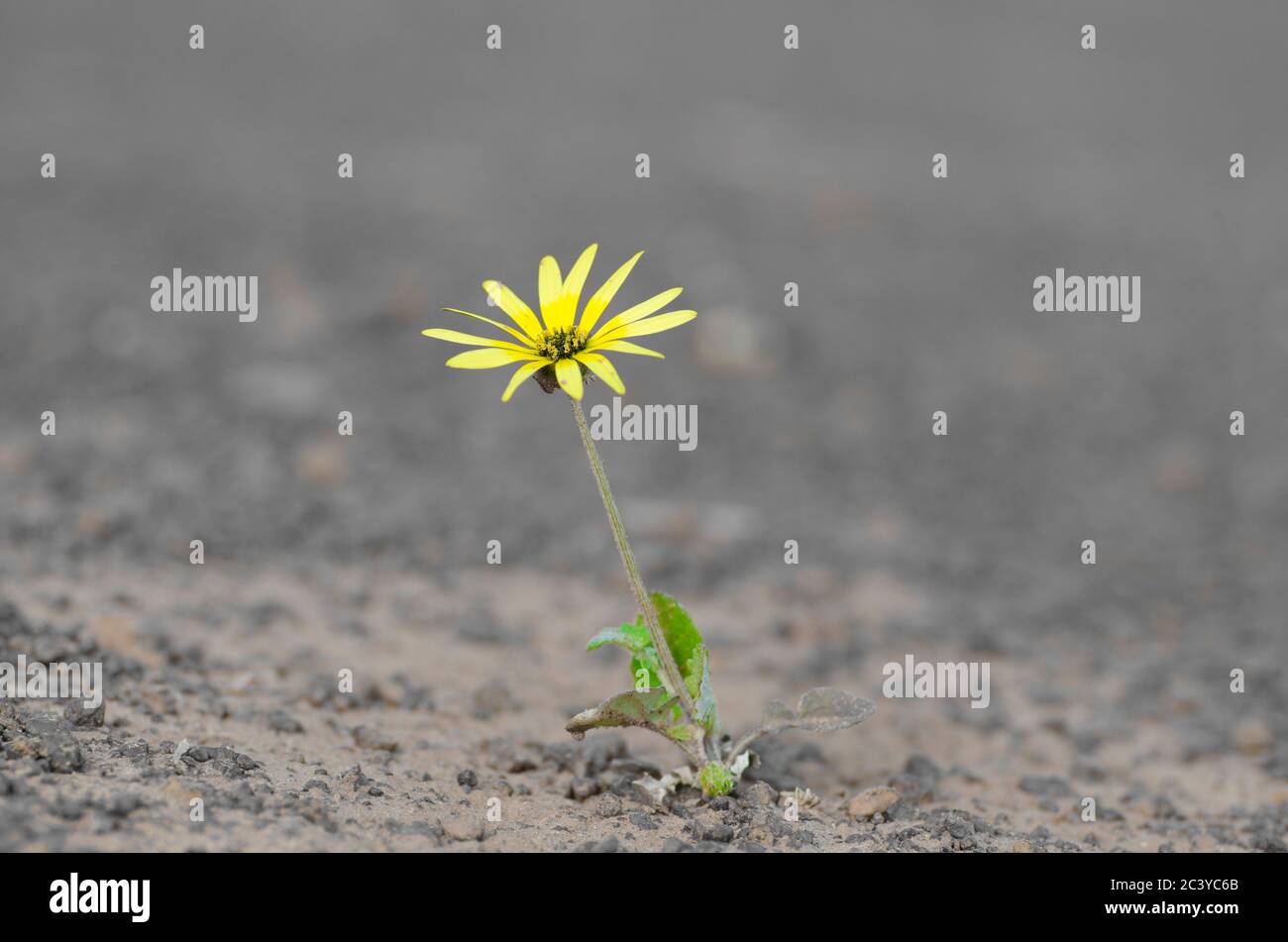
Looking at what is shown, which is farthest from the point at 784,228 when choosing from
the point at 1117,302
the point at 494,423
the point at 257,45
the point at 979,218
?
the point at 257,45

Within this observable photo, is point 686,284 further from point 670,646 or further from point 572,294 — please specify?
point 572,294

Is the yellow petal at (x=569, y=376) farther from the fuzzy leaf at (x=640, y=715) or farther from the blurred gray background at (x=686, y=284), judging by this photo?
the blurred gray background at (x=686, y=284)

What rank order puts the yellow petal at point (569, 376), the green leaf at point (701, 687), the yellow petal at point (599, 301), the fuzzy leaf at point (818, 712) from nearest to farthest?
the yellow petal at point (569, 376) < the yellow petal at point (599, 301) < the green leaf at point (701, 687) < the fuzzy leaf at point (818, 712)

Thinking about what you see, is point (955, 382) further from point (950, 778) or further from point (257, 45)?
→ point (257, 45)

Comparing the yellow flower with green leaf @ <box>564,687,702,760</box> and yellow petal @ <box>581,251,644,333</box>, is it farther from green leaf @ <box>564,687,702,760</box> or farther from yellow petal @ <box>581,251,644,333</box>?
green leaf @ <box>564,687,702,760</box>

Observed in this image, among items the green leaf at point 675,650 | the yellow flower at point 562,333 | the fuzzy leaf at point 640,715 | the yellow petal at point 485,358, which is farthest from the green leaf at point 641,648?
the yellow petal at point 485,358

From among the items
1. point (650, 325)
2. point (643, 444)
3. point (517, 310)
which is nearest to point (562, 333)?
point (517, 310)
